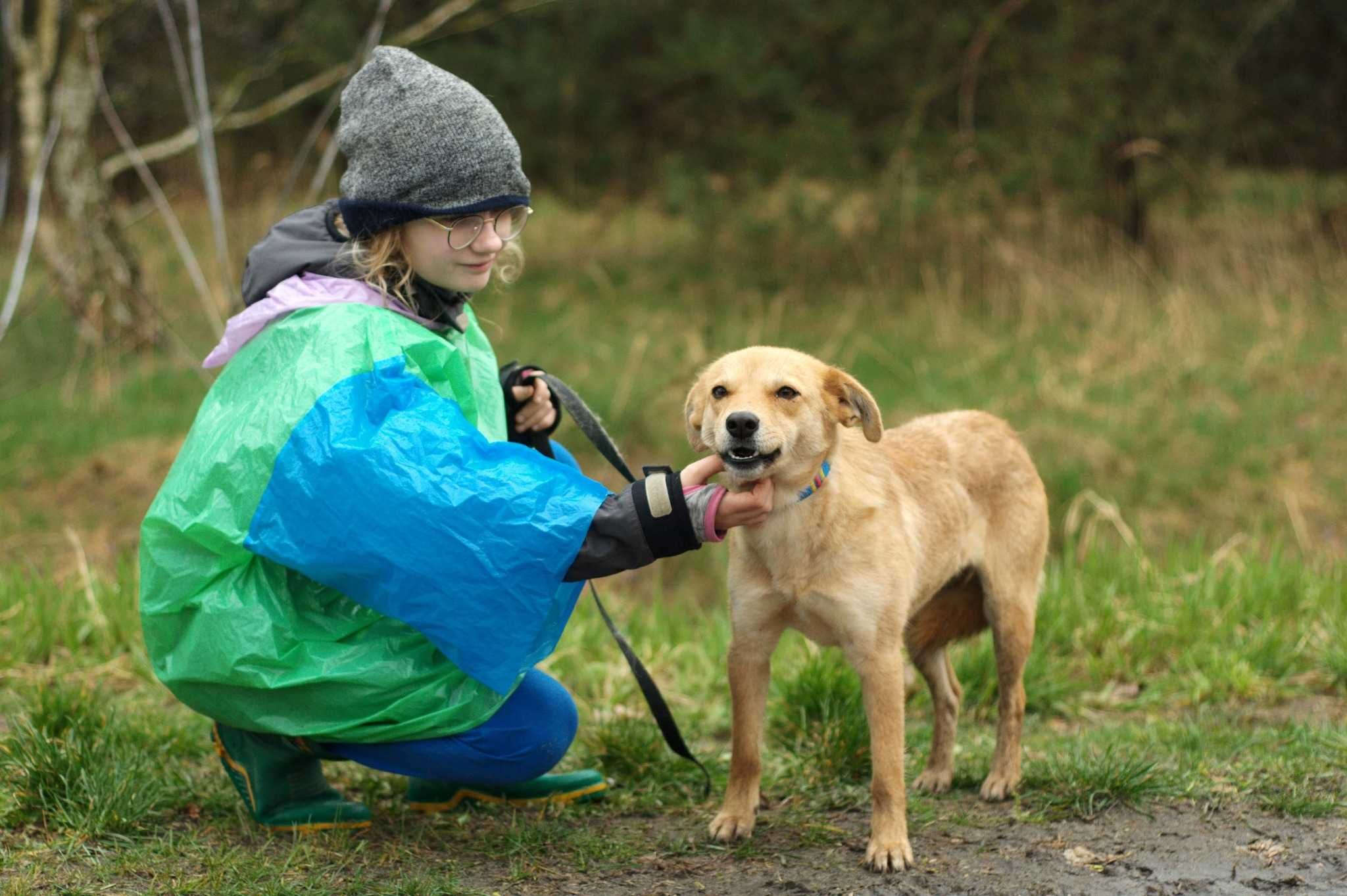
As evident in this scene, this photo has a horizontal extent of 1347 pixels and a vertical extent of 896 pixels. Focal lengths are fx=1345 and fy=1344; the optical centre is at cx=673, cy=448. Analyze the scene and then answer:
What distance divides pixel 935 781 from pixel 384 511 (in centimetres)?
212

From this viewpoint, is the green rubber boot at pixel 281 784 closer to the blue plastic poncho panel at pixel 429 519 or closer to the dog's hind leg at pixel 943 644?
the blue plastic poncho panel at pixel 429 519

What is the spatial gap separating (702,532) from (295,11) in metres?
11.7

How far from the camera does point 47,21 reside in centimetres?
916

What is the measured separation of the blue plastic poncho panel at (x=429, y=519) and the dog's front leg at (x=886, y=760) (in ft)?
3.11

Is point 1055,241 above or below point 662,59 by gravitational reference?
below

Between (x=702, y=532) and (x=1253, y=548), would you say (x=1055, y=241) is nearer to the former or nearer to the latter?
(x=1253, y=548)

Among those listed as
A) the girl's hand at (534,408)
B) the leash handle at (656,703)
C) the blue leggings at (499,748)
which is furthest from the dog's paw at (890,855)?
the girl's hand at (534,408)

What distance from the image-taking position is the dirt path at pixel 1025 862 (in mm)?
3557

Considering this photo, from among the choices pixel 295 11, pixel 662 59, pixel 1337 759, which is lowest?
pixel 1337 759

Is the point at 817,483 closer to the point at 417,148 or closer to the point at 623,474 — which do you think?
the point at 623,474

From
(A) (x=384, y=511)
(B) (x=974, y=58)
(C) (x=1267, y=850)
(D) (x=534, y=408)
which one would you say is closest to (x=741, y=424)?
(A) (x=384, y=511)

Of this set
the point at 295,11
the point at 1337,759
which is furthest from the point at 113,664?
the point at 295,11

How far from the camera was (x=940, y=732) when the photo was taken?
441cm

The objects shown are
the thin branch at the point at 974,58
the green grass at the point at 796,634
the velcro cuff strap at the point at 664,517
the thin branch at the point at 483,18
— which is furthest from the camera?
the thin branch at the point at 483,18
